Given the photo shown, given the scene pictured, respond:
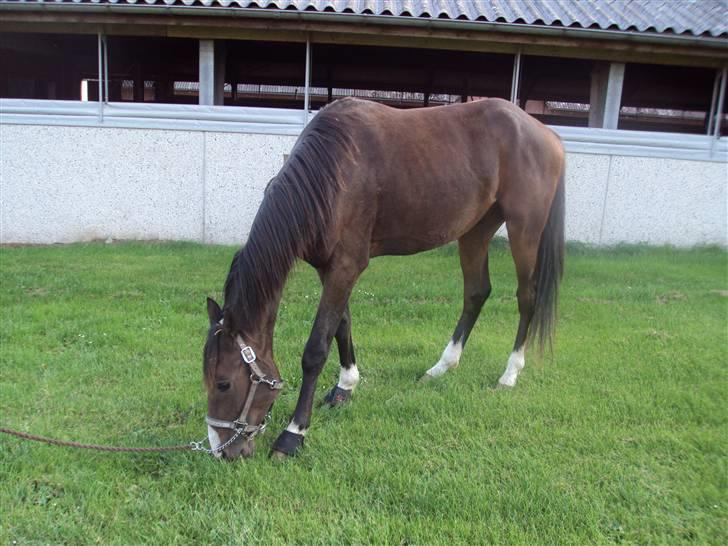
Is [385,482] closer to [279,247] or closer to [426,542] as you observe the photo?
[426,542]

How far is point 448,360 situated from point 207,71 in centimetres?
576

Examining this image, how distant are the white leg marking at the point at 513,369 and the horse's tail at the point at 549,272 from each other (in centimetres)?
17

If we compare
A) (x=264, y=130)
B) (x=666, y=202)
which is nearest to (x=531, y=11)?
(x=666, y=202)

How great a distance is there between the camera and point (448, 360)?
3.67 metres

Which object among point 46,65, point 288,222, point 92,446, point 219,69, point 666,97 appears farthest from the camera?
point 46,65

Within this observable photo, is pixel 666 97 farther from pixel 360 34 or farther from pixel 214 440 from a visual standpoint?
pixel 214 440

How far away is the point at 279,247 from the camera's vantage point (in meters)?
2.56

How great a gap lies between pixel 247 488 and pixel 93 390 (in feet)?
4.57

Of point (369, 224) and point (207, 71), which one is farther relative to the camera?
point (207, 71)

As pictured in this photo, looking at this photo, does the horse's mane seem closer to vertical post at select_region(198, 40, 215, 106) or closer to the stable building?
the stable building

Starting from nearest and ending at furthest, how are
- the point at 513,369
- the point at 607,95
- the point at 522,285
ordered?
the point at 513,369 < the point at 522,285 < the point at 607,95

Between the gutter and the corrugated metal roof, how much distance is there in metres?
0.07

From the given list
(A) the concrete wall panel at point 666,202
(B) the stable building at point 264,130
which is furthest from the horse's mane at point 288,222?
(A) the concrete wall panel at point 666,202

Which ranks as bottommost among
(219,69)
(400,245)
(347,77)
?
(400,245)
